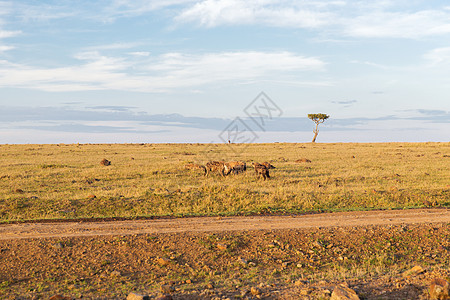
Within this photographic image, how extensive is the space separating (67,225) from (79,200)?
4229 millimetres

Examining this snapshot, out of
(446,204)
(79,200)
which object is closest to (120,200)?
(79,200)

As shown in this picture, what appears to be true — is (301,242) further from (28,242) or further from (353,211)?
(28,242)

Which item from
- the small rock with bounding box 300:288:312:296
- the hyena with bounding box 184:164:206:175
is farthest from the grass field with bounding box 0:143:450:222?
the small rock with bounding box 300:288:312:296

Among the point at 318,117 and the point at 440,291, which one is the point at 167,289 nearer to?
the point at 440,291

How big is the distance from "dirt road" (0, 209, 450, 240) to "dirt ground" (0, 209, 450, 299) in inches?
1.3

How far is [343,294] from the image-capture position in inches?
272

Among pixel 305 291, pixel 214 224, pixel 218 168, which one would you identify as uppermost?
pixel 218 168

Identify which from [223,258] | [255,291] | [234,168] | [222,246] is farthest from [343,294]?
[234,168]

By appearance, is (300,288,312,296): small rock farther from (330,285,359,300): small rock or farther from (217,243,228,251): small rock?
(217,243,228,251): small rock

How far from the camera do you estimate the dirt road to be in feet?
37.8

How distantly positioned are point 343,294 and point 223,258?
3.45m

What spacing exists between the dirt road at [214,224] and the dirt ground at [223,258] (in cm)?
3

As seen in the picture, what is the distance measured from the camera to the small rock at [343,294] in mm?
6840

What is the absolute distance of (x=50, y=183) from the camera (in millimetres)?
23141
